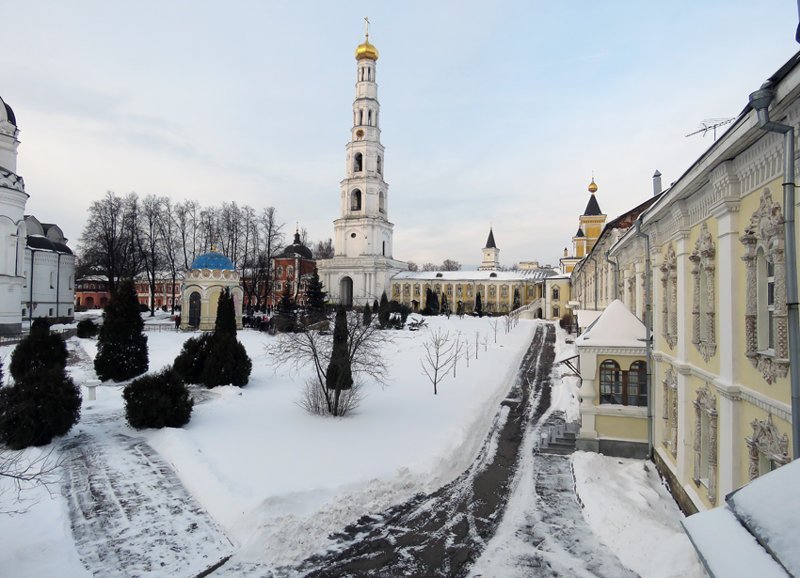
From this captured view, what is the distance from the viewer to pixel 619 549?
7484 mm

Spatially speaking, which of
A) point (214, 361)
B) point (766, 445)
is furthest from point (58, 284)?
point (766, 445)

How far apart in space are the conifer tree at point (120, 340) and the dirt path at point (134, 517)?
7521mm

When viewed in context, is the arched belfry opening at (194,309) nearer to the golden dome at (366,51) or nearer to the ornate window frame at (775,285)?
the ornate window frame at (775,285)

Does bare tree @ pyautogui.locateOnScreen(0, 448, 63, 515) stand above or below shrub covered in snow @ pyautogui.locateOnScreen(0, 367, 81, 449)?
below

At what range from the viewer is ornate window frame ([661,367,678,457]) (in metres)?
9.66

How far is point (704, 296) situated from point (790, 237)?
3.12m

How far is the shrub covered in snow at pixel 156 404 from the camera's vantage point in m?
12.4

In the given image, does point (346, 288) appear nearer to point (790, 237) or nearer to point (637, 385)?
point (637, 385)

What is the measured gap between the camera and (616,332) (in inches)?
487

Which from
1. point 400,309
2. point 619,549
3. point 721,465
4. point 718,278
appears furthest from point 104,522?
point 400,309

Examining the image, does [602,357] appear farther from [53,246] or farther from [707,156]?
[53,246]

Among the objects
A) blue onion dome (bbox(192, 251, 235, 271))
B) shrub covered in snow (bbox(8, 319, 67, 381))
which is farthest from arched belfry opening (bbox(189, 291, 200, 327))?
shrub covered in snow (bbox(8, 319, 67, 381))

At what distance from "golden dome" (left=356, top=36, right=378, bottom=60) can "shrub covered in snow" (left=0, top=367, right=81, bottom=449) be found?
60.6m

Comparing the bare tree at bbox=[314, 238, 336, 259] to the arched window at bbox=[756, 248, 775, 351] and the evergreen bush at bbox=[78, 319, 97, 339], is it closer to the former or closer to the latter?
the evergreen bush at bbox=[78, 319, 97, 339]
